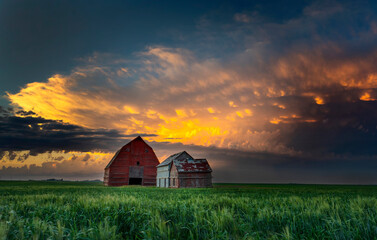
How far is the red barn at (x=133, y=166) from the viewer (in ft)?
187

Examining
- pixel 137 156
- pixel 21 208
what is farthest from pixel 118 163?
pixel 21 208

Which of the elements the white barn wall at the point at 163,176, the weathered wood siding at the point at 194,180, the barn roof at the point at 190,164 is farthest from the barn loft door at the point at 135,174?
the weathered wood siding at the point at 194,180

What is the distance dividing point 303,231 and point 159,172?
55.0 meters

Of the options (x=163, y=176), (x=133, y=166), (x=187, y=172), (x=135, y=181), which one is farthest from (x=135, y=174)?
(x=187, y=172)

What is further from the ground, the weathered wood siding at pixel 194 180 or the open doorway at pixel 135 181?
the weathered wood siding at pixel 194 180

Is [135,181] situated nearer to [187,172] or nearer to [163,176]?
[163,176]

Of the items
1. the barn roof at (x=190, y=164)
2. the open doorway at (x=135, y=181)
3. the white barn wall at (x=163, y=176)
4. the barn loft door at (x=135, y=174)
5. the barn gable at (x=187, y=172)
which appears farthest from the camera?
the open doorway at (x=135, y=181)

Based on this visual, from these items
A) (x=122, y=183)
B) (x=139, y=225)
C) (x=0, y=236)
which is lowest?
(x=122, y=183)

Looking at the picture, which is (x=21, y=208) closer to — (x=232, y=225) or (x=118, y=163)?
(x=232, y=225)

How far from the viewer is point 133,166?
192 ft

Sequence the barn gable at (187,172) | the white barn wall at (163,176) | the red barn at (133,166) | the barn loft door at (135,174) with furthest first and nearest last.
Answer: the barn loft door at (135,174)
the red barn at (133,166)
the white barn wall at (163,176)
the barn gable at (187,172)

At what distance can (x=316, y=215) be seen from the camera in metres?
5.90

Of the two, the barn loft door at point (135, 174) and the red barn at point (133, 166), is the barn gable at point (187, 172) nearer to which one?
the red barn at point (133, 166)

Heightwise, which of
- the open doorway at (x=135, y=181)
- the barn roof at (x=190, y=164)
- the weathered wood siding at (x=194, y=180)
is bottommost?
the open doorway at (x=135, y=181)
